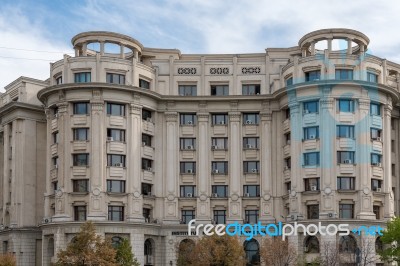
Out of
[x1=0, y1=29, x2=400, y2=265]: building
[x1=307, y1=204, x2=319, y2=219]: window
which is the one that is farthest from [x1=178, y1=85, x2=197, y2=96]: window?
[x1=307, y1=204, x2=319, y2=219]: window

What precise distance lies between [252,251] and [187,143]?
569 inches

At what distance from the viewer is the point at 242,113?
88438 mm

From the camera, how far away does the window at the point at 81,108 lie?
83.6 metres

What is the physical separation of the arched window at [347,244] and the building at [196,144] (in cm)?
23

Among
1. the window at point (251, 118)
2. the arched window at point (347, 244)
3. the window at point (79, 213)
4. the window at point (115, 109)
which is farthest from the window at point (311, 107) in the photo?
the window at point (79, 213)

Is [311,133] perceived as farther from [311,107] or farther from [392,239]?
[392,239]

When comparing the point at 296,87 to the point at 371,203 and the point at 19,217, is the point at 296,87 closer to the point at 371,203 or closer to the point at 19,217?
the point at 371,203

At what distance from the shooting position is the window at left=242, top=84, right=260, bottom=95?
89.1 meters

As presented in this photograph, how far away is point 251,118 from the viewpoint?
88625mm

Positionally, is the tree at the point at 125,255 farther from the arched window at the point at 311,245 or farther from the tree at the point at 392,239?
the tree at the point at 392,239

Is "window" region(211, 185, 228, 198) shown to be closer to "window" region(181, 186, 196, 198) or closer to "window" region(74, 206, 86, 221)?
"window" region(181, 186, 196, 198)

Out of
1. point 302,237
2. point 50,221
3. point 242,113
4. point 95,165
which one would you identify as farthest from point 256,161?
point 50,221

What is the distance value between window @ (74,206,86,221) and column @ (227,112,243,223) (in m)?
16.3

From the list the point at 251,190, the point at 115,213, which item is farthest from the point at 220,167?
the point at 115,213
